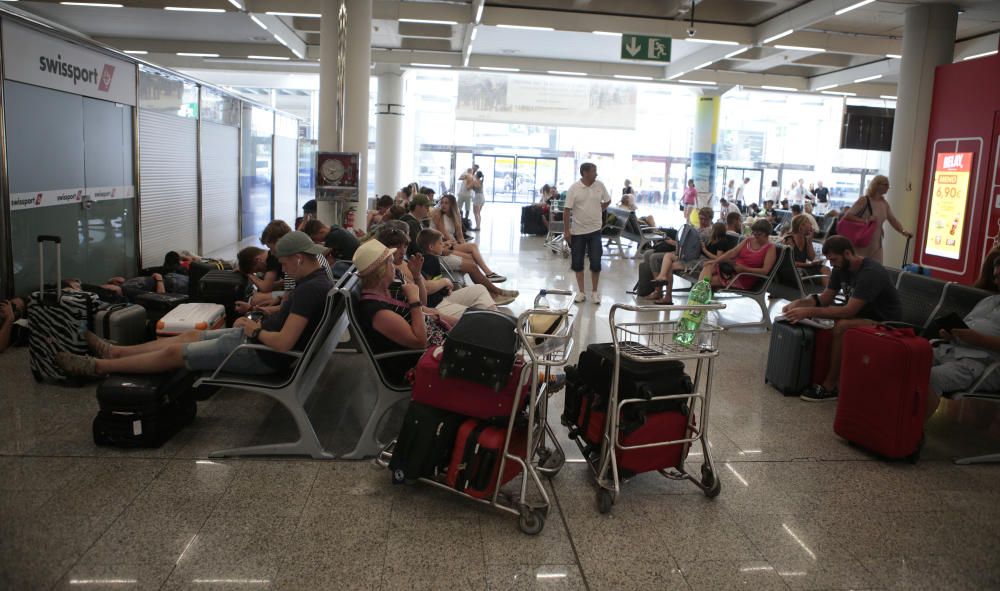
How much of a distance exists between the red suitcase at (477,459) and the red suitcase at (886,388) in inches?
85.0

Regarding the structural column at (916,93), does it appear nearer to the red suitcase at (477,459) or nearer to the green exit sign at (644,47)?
the green exit sign at (644,47)

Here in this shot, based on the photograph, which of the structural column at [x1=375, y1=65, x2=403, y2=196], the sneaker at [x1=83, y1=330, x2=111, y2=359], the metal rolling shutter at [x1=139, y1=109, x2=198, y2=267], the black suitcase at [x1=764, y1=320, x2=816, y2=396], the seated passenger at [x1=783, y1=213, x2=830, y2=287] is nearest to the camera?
the sneaker at [x1=83, y1=330, x2=111, y2=359]

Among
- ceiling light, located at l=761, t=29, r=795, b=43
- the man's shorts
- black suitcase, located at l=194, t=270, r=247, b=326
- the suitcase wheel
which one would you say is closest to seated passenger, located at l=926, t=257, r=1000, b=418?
the suitcase wheel

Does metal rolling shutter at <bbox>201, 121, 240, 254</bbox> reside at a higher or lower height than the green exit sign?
lower

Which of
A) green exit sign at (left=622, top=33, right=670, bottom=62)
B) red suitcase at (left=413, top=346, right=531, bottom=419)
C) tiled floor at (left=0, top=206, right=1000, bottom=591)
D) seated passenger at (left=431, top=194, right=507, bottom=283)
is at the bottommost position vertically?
tiled floor at (left=0, top=206, right=1000, bottom=591)

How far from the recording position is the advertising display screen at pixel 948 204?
1078cm

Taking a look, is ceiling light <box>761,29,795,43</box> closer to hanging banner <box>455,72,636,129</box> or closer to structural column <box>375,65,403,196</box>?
hanging banner <box>455,72,636,129</box>

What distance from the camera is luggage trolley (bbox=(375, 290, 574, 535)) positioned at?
10.0 ft

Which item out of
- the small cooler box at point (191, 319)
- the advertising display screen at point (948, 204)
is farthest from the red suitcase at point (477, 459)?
the advertising display screen at point (948, 204)

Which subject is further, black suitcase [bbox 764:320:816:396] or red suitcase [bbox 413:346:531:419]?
black suitcase [bbox 764:320:816:396]

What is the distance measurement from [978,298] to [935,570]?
8.15ft

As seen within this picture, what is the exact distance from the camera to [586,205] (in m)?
8.44

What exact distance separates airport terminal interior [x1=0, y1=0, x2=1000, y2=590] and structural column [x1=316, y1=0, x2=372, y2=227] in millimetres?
46

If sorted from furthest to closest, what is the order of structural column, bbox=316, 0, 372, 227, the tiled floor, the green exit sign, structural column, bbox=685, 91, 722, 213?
structural column, bbox=685, 91, 722, 213, the green exit sign, structural column, bbox=316, 0, 372, 227, the tiled floor
